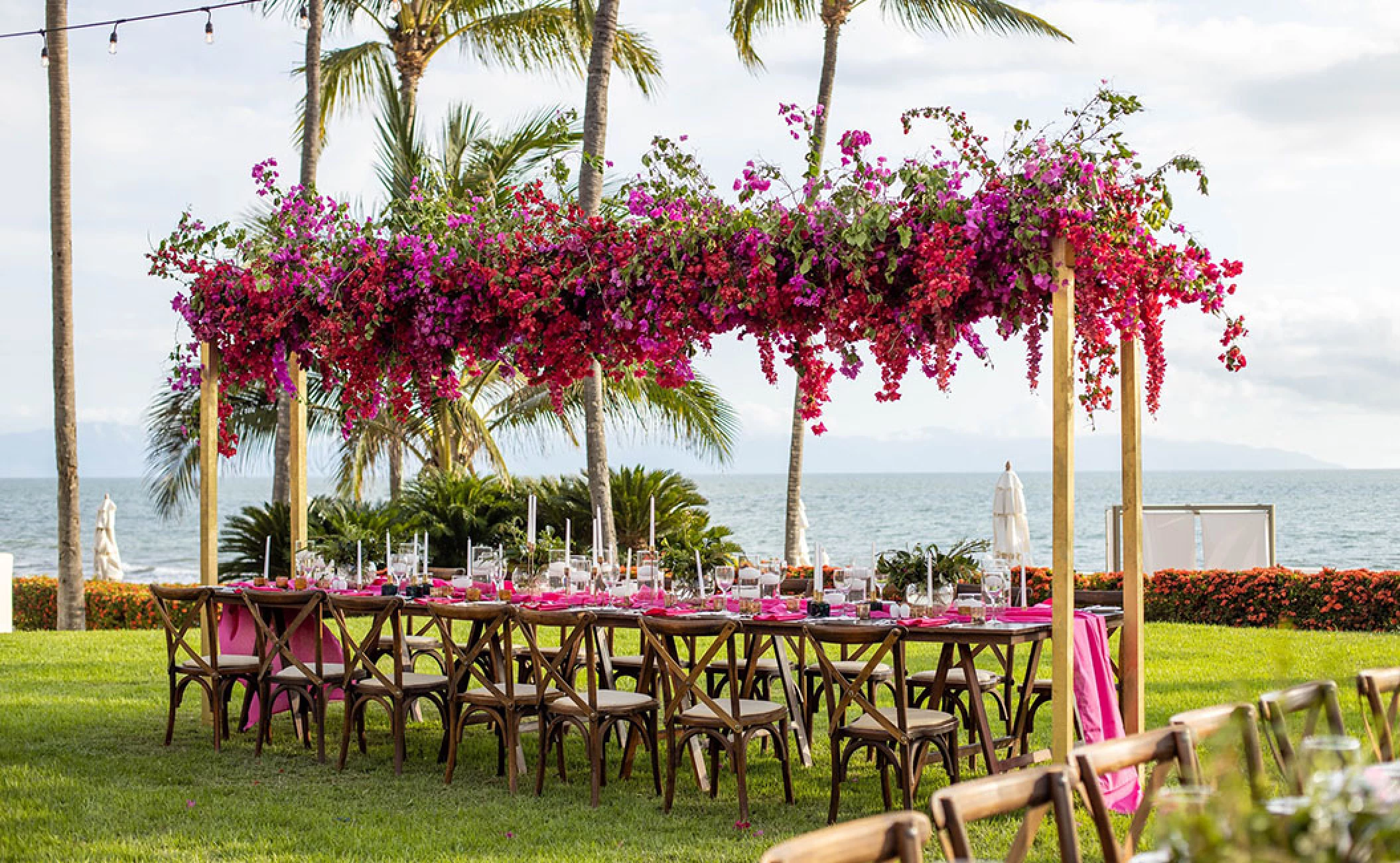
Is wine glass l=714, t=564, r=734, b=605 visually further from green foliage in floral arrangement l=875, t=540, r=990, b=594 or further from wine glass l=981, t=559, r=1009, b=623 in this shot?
wine glass l=981, t=559, r=1009, b=623

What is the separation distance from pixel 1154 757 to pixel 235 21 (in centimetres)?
1413

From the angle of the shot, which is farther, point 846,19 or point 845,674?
point 846,19

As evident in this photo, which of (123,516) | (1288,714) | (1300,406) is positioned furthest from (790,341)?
(123,516)

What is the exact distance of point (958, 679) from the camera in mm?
6156

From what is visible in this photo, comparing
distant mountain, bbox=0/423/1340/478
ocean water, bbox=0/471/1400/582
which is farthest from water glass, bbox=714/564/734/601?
ocean water, bbox=0/471/1400/582

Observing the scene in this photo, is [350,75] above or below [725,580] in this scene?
above

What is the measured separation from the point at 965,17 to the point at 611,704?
11016 mm

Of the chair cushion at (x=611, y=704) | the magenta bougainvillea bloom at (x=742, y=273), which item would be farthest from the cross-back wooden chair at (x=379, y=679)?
the magenta bougainvillea bloom at (x=742, y=273)

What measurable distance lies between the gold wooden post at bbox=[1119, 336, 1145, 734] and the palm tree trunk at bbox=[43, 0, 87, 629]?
32.8 ft

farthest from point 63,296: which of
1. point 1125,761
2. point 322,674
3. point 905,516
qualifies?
point 905,516

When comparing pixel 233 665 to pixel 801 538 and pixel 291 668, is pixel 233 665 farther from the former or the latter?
pixel 801 538

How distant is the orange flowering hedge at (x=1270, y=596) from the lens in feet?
38.4

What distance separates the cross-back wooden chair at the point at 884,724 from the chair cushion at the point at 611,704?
0.82 metres

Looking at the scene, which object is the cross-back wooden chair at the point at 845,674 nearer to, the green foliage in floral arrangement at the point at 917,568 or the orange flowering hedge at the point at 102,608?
the green foliage in floral arrangement at the point at 917,568
